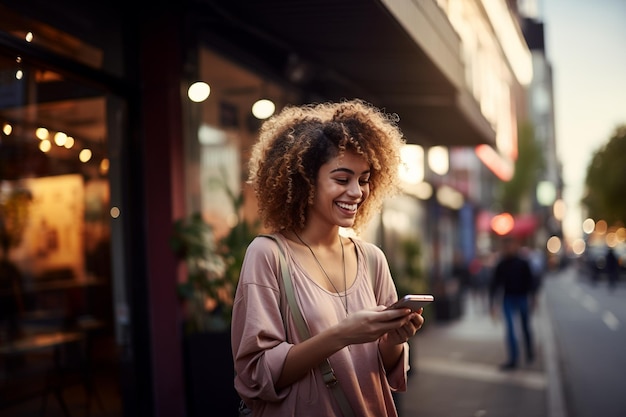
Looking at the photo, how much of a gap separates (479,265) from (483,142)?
1549 centimetres

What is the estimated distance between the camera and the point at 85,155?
6.96m

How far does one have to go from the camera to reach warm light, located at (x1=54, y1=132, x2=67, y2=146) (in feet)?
21.9

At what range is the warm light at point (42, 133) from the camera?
22.6 feet

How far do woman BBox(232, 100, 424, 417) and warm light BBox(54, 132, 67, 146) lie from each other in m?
4.10

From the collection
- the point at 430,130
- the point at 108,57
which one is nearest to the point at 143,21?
the point at 108,57

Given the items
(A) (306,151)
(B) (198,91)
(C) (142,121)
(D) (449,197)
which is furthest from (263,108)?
(D) (449,197)

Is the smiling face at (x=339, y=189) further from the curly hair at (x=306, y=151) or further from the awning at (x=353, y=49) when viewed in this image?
the awning at (x=353, y=49)

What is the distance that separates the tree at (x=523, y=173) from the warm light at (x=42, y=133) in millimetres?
48784

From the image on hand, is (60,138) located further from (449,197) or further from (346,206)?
(449,197)

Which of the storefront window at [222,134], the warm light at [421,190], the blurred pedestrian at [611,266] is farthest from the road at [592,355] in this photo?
the blurred pedestrian at [611,266]

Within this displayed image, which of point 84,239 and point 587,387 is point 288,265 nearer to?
point 84,239

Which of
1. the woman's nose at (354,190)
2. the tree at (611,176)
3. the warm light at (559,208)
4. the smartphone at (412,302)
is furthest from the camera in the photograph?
the warm light at (559,208)

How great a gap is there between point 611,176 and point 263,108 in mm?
50127

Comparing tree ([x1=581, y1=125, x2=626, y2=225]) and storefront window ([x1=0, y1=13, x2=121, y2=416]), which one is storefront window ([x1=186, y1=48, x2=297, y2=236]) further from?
tree ([x1=581, y1=125, x2=626, y2=225])
